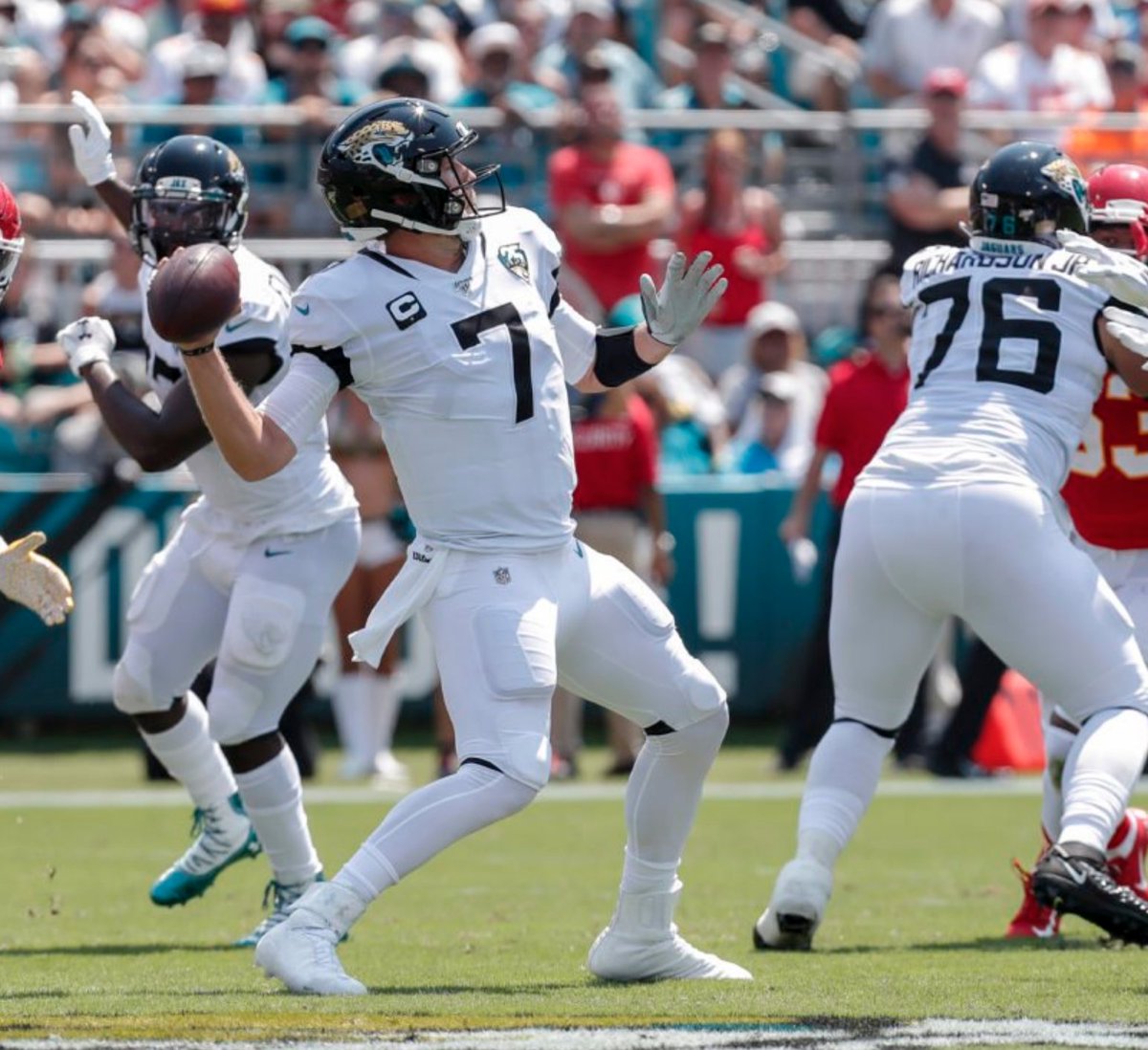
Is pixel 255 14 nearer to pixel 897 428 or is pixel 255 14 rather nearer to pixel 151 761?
pixel 151 761

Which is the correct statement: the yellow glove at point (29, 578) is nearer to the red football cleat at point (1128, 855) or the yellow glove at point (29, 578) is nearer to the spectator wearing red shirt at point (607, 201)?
the red football cleat at point (1128, 855)

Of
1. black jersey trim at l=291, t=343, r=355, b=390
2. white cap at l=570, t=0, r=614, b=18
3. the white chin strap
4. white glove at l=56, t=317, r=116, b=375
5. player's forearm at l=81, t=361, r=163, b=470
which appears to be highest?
the white chin strap

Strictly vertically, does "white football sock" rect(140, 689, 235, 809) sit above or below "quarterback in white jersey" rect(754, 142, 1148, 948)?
below

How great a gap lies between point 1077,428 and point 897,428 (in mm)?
460

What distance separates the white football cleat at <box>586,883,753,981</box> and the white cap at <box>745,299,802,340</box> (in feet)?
24.5

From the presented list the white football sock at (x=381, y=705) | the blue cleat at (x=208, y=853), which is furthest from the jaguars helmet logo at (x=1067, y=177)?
the white football sock at (x=381, y=705)

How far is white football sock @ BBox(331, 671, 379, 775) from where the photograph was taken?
35.5 ft

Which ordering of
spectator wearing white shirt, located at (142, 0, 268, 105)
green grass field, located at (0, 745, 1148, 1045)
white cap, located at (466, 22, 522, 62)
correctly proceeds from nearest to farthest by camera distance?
green grass field, located at (0, 745, 1148, 1045) → white cap, located at (466, 22, 522, 62) → spectator wearing white shirt, located at (142, 0, 268, 105)

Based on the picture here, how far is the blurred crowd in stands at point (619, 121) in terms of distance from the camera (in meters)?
12.6

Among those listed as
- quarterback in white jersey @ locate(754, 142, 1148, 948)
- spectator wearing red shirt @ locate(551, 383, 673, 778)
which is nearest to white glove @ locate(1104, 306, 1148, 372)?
quarterback in white jersey @ locate(754, 142, 1148, 948)

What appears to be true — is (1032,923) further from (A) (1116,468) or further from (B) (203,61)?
(B) (203,61)

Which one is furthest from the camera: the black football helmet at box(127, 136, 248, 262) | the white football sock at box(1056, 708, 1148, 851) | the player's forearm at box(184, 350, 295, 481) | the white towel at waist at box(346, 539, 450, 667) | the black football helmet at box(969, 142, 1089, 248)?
the black football helmet at box(127, 136, 248, 262)

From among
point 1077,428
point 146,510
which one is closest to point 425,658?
point 146,510

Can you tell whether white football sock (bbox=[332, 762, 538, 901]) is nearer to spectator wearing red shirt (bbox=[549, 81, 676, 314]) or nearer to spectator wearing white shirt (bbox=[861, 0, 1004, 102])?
spectator wearing red shirt (bbox=[549, 81, 676, 314])
